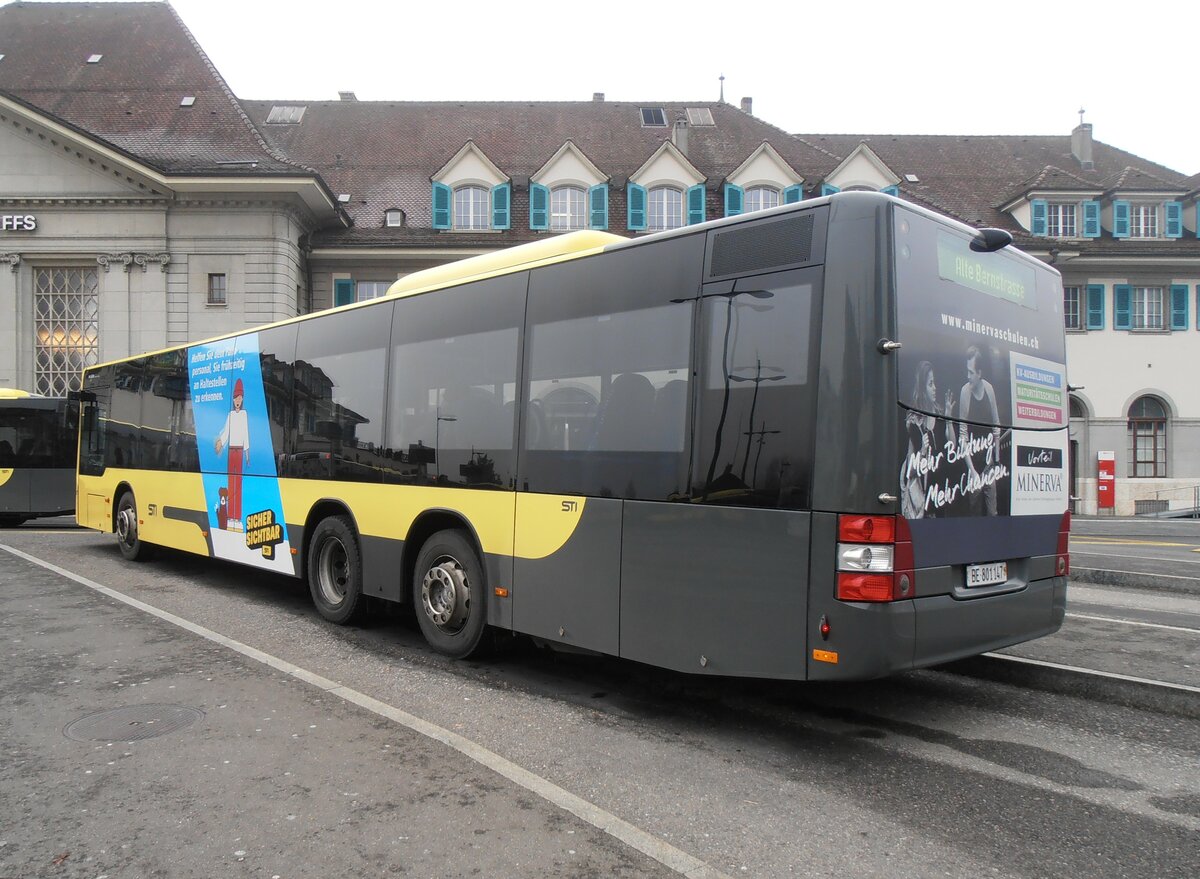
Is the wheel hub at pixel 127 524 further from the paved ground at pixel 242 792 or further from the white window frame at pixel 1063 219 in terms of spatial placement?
the white window frame at pixel 1063 219

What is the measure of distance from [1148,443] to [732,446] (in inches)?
1392

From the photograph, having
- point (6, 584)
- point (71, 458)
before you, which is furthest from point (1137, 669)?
point (71, 458)

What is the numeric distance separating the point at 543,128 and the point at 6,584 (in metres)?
30.6

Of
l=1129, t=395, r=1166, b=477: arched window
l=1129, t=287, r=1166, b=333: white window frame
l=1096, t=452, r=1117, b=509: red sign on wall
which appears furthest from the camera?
l=1129, t=287, r=1166, b=333: white window frame

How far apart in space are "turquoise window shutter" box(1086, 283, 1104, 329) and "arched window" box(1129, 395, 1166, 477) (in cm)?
335

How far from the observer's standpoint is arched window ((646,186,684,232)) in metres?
32.4

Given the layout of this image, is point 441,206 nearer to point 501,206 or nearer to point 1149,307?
point 501,206

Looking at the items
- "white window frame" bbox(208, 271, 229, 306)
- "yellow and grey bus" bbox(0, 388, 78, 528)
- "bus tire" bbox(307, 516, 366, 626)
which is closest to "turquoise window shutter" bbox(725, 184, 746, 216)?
"white window frame" bbox(208, 271, 229, 306)

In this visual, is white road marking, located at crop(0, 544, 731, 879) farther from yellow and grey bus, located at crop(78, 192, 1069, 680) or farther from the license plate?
the license plate

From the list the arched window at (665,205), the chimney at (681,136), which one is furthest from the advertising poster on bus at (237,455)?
the chimney at (681,136)

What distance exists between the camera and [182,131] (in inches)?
1169

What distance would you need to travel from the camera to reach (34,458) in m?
20.2

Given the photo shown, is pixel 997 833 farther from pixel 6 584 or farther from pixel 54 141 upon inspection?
pixel 54 141

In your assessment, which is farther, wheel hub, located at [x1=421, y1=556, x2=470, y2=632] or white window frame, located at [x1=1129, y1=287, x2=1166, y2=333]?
white window frame, located at [x1=1129, y1=287, x2=1166, y2=333]
